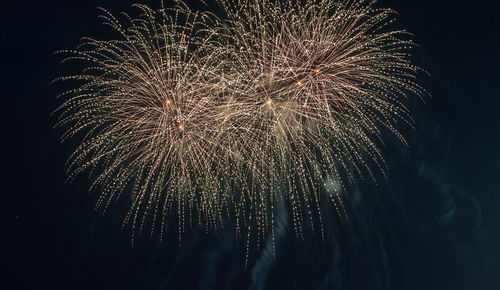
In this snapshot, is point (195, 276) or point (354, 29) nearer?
point (354, 29)

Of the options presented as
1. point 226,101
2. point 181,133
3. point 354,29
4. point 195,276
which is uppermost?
point 354,29

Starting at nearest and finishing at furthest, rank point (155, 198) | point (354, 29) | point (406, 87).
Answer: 1. point (354, 29)
2. point (155, 198)
3. point (406, 87)

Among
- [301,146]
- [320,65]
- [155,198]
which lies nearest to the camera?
[320,65]

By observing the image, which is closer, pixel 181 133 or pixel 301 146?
pixel 181 133

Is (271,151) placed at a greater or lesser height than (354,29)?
lesser

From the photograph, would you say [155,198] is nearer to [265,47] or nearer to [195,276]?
[195,276]

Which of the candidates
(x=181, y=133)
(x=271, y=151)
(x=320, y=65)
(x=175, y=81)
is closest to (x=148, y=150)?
(x=181, y=133)

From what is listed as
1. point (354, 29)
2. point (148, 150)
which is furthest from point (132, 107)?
point (354, 29)

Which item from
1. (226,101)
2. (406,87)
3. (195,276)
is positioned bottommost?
(195,276)

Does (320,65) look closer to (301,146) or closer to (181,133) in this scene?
→ (301,146)

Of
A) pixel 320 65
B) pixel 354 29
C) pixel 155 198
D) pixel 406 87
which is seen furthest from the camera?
pixel 406 87

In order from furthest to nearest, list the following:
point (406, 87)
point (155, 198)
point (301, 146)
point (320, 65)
A: point (406, 87)
point (155, 198)
point (301, 146)
point (320, 65)

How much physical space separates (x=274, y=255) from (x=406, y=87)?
17.5ft

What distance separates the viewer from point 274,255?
27.3ft
